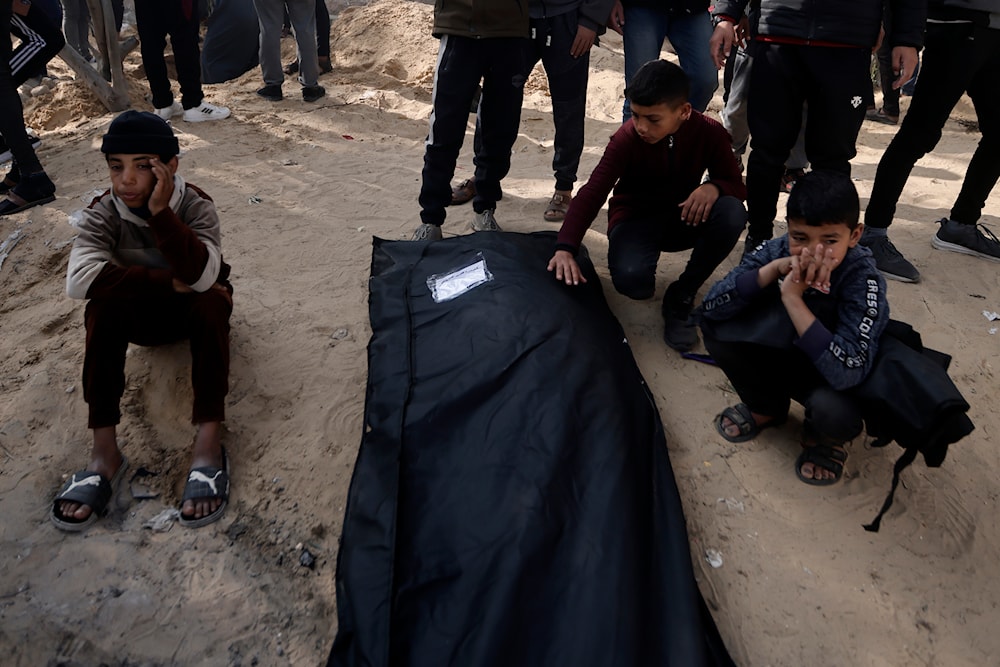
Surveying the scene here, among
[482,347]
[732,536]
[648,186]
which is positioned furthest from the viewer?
[648,186]

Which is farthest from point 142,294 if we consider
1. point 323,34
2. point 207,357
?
point 323,34

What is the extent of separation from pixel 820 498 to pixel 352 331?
1.82 m

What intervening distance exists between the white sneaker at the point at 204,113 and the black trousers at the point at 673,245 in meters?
3.74

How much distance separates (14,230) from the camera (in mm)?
3852

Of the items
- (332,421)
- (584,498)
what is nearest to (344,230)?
(332,421)

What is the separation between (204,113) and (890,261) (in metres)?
4.73

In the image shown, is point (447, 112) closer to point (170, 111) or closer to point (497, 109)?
point (497, 109)

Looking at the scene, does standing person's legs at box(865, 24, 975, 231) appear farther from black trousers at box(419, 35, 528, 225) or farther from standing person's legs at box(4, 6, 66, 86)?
standing person's legs at box(4, 6, 66, 86)

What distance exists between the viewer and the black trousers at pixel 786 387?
1.95 metres

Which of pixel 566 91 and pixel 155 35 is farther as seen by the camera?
pixel 155 35

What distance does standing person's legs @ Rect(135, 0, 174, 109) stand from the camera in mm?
4859

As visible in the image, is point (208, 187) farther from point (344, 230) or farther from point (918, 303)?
point (918, 303)

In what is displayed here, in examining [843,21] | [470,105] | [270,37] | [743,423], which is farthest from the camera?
[270,37]

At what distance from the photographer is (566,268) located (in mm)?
2547
